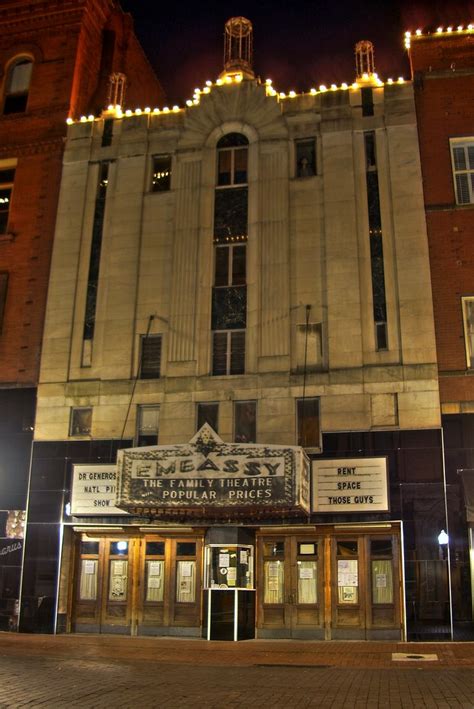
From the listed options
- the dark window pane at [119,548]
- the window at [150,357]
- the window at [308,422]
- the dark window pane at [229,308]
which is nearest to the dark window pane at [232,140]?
the dark window pane at [229,308]

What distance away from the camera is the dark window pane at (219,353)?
76.1ft

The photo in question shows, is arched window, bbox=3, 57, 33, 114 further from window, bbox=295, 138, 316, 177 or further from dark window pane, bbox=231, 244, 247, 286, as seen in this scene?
window, bbox=295, 138, 316, 177

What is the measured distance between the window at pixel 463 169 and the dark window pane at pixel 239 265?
7.52m

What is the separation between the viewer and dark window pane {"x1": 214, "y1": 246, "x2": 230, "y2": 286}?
24263 millimetres

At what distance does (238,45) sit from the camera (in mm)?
27500

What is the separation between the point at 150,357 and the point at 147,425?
2.37 m

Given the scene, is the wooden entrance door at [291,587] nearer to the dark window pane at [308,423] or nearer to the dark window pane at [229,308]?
the dark window pane at [308,423]

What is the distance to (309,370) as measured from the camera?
73.4ft

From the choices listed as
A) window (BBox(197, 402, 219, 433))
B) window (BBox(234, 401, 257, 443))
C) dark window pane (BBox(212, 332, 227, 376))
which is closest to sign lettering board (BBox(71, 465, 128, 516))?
window (BBox(197, 402, 219, 433))

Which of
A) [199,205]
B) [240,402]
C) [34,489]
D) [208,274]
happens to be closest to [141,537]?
[34,489]

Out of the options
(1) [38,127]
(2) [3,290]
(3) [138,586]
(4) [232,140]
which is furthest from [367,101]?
(3) [138,586]

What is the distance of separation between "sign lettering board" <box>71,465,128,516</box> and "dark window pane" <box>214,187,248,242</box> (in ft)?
29.7

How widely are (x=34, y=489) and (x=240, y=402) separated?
7.38m

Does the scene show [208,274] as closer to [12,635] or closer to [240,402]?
[240,402]
